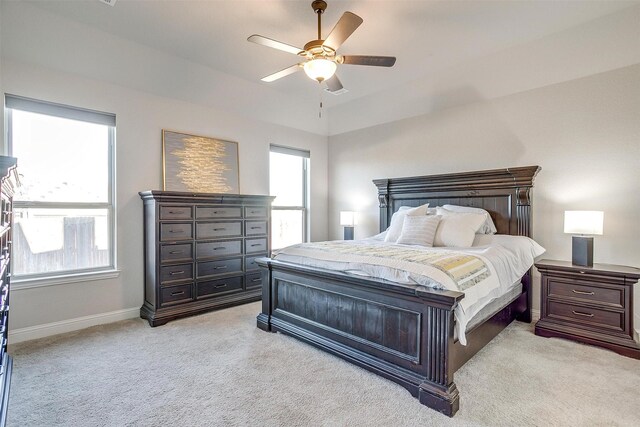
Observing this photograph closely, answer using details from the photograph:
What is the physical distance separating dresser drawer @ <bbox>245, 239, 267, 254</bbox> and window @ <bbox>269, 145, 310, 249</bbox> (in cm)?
77

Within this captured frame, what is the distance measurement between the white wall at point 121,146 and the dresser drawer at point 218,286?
0.67m

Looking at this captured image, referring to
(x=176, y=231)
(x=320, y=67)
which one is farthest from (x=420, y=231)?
(x=176, y=231)

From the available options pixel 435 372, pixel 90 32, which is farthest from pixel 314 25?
pixel 435 372

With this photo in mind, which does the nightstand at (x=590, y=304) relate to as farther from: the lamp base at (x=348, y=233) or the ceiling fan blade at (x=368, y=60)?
the lamp base at (x=348, y=233)

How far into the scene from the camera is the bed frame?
1915 millimetres

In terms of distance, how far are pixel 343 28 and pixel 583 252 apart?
9.48 ft

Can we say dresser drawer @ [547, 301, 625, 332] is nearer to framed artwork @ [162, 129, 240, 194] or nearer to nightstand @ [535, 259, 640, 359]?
nightstand @ [535, 259, 640, 359]

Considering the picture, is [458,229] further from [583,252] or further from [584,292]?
[584,292]

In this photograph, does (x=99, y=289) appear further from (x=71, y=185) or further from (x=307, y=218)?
(x=307, y=218)

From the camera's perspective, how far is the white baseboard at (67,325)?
285 cm

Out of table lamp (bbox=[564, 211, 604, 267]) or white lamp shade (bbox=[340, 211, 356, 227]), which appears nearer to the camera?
table lamp (bbox=[564, 211, 604, 267])

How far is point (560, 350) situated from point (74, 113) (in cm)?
507

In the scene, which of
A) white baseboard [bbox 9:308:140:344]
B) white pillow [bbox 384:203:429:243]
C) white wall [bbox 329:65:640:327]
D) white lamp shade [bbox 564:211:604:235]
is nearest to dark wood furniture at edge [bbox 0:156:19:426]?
white baseboard [bbox 9:308:140:344]

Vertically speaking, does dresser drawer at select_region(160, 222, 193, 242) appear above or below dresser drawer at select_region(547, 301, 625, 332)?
above
